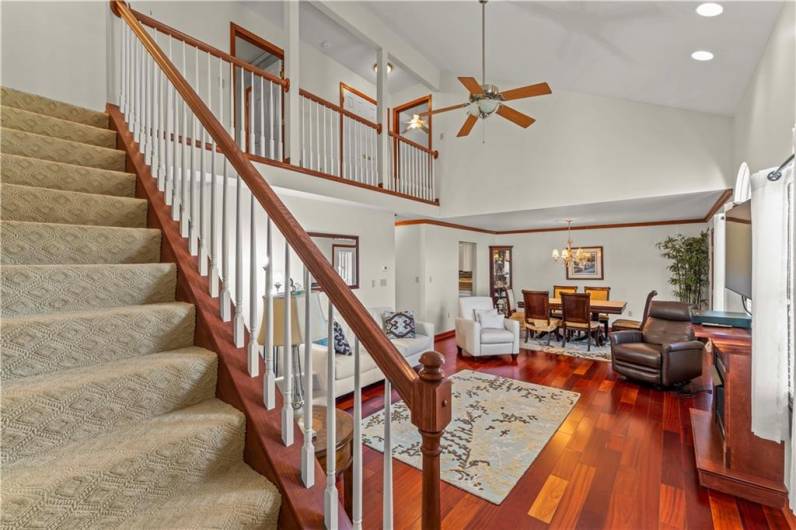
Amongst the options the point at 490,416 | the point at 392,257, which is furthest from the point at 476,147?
the point at 490,416

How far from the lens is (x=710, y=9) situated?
7.76ft

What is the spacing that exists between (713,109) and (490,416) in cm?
404

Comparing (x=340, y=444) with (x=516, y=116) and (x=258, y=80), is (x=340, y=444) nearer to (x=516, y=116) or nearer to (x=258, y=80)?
(x=516, y=116)

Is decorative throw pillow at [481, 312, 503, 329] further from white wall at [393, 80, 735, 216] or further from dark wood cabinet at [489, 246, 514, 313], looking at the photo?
dark wood cabinet at [489, 246, 514, 313]

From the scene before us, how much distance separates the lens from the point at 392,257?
604cm

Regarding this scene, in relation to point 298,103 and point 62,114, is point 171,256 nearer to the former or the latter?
point 62,114

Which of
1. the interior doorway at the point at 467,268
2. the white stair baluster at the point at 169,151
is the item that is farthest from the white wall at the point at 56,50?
the interior doorway at the point at 467,268

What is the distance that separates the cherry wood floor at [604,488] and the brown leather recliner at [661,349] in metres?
0.44

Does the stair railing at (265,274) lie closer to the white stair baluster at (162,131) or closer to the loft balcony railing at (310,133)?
the white stair baluster at (162,131)

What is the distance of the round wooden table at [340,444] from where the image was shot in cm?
158

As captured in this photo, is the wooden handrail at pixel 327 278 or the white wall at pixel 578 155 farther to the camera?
the white wall at pixel 578 155

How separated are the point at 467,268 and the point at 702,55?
5636mm

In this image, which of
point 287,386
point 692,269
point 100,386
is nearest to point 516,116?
point 287,386

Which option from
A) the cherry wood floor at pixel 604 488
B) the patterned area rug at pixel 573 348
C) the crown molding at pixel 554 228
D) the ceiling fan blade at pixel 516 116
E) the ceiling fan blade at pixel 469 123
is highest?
the ceiling fan blade at pixel 469 123
